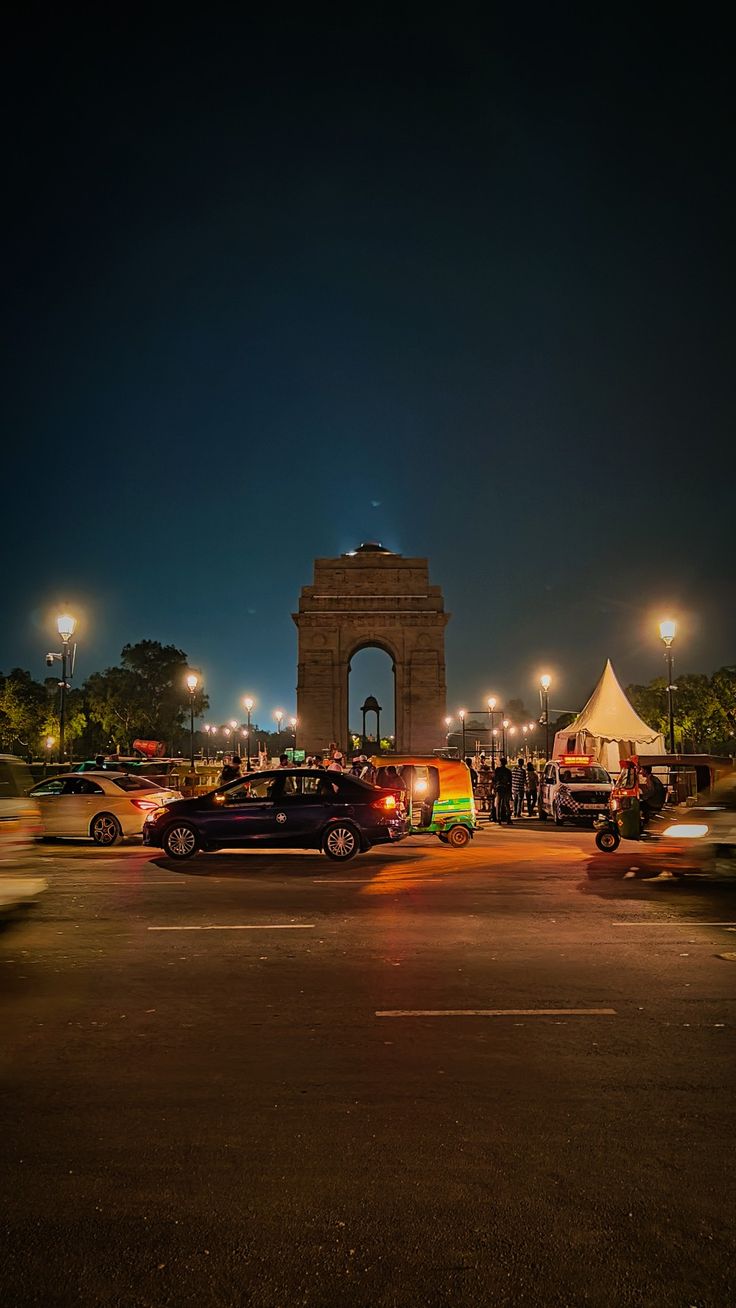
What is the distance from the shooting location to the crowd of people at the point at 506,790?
77.0ft

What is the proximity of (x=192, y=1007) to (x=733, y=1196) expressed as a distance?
3847 mm

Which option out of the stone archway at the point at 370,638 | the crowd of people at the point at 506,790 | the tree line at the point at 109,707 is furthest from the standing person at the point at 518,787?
the tree line at the point at 109,707

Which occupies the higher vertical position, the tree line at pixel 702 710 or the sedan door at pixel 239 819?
the tree line at pixel 702 710

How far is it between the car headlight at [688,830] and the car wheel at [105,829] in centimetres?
1063

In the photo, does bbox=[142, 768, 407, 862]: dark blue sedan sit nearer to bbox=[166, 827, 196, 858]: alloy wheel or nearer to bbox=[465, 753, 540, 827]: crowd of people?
bbox=[166, 827, 196, 858]: alloy wheel

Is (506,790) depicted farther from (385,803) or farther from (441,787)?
(385,803)

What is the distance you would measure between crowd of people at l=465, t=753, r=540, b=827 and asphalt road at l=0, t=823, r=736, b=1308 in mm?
14416

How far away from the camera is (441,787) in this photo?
55.9 feet

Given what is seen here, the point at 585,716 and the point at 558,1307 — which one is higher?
the point at 585,716

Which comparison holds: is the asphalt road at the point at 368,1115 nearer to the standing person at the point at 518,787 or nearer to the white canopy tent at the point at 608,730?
the standing person at the point at 518,787

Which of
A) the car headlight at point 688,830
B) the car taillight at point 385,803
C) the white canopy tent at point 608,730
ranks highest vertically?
the white canopy tent at point 608,730

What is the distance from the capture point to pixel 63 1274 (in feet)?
9.97

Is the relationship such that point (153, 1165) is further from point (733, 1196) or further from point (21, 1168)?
point (733, 1196)

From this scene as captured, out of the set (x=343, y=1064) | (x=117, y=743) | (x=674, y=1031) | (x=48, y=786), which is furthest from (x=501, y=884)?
(x=117, y=743)
